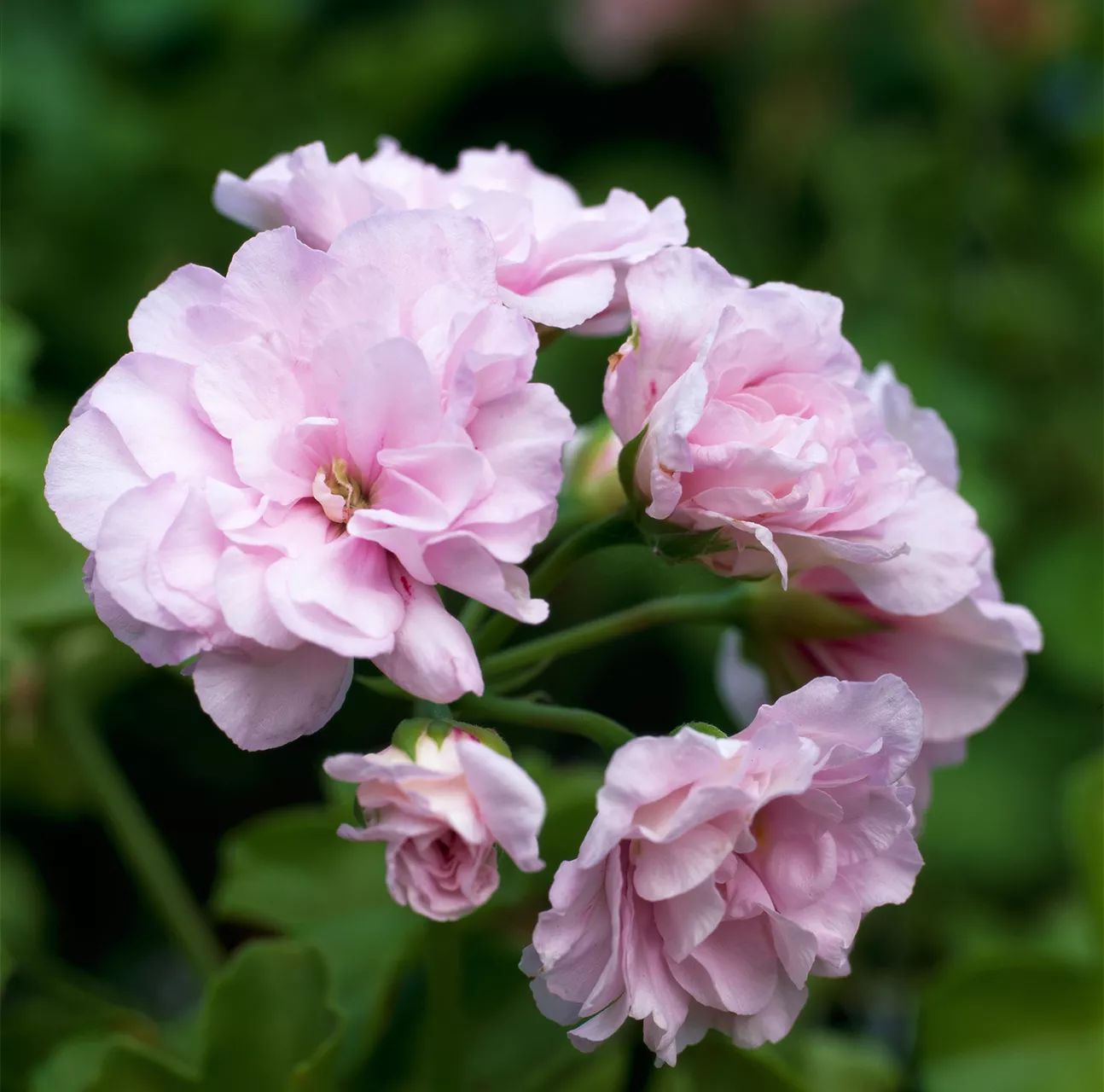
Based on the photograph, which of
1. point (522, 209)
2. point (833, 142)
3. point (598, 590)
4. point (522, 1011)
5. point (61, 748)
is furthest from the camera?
point (833, 142)

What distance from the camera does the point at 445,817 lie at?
457 millimetres

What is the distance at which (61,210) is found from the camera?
1571 millimetres

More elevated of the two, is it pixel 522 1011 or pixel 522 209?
pixel 522 209

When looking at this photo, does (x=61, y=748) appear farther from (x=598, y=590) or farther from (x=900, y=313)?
(x=900, y=313)

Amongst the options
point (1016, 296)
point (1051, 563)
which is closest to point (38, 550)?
point (1051, 563)

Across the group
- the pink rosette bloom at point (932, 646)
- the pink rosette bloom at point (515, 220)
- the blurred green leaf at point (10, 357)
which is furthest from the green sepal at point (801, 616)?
the blurred green leaf at point (10, 357)

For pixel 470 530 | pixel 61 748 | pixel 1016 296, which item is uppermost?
pixel 470 530

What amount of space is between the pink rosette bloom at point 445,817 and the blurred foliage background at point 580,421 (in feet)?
0.68

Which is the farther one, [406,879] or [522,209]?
[522,209]

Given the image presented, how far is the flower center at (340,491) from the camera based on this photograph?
0.51 meters

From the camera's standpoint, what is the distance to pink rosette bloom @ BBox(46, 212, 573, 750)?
1.53 feet

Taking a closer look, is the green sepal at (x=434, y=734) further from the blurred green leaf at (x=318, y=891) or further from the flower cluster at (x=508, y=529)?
the blurred green leaf at (x=318, y=891)

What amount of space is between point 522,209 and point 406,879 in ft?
0.92

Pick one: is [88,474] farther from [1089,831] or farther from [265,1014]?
[1089,831]
